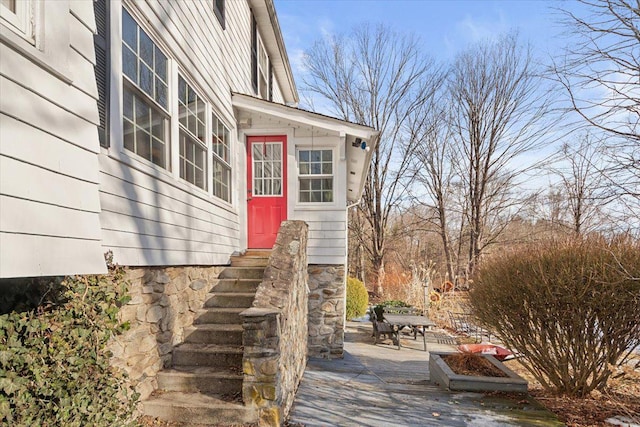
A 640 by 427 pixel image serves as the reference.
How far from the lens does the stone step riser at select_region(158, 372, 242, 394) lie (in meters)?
3.31

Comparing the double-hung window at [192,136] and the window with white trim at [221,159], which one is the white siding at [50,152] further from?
the window with white trim at [221,159]

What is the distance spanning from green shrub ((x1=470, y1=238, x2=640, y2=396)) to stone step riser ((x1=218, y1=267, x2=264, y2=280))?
3.33 m

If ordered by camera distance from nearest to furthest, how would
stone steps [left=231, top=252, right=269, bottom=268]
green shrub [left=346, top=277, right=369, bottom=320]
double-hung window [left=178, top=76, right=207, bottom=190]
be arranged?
double-hung window [left=178, top=76, right=207, bottom=190] → stone steps [left=231, top=252, right=269, bottom=268] → green shrub [left=346, top=277, right=369, bottom=320]

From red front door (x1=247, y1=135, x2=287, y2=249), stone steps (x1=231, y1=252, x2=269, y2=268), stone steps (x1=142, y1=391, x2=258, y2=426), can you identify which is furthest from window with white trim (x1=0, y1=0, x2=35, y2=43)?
red front door (x1=247, y1=135, x2=287, y2=249)

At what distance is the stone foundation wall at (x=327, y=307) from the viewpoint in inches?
258

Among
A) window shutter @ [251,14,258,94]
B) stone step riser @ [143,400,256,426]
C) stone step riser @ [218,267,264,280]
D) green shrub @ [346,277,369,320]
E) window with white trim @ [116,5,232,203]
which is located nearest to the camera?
stone step riser @ [143,400,256,426]

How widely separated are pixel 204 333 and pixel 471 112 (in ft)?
55.8

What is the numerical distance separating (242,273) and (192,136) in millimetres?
2036

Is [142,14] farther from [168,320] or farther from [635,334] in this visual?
[635,334]

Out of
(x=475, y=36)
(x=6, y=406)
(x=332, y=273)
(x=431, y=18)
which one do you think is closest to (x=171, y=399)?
(x=6, y=406)

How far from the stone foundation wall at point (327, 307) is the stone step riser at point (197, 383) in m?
3.34

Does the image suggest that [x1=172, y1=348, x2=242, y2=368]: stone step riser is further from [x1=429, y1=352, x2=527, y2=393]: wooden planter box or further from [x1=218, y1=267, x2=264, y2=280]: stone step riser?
[x1=429, y1=352, x2=527, y2=393]: wooden planter box

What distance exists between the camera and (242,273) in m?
5.09

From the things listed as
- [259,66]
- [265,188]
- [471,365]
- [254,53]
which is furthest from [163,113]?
[259,66]
